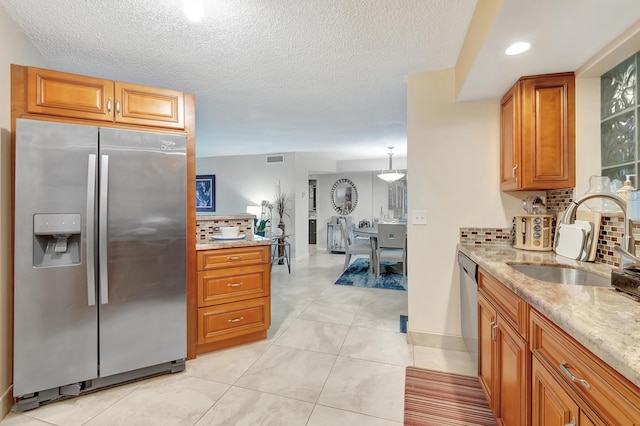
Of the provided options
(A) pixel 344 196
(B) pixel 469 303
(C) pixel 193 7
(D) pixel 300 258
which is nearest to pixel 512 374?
(B) pixel 469 303

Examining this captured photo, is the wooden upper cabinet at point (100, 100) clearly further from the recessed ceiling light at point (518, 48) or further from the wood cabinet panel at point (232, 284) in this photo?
the recessed ceiling light at point (518, 48)

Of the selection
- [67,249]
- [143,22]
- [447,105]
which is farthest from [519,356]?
[143,22]

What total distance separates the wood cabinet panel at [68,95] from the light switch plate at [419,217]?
2.43 metres

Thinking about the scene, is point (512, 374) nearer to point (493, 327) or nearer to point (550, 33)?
point (493, 327)

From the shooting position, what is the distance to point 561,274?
61.3 inches

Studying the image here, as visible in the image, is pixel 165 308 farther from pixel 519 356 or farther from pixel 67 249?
pixel 519 356

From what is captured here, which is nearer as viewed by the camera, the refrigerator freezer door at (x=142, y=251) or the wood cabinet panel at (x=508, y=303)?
the wood cabinet panel at (x=508, y=303)

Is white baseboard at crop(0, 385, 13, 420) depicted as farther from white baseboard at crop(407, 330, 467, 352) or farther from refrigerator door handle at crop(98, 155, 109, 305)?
white baseboard at crop(407, 330, 467, 352)

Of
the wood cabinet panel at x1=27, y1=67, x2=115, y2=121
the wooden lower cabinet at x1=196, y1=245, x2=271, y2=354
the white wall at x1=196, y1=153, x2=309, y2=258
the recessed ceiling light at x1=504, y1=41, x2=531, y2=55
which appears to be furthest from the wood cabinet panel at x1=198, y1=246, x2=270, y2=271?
the white wall at x1=196, y1=153, x2=309, y2=258

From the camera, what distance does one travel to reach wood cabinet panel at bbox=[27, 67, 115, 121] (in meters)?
1.73

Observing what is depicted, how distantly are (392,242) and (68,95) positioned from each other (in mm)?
4116

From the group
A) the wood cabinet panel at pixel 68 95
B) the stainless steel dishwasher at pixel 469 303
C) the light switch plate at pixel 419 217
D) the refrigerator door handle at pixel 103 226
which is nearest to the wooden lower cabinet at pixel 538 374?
the stainless steel dishwasher at pixel 469 303

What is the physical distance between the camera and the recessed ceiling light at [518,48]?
151 cm

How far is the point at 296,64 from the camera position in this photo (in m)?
2.26
